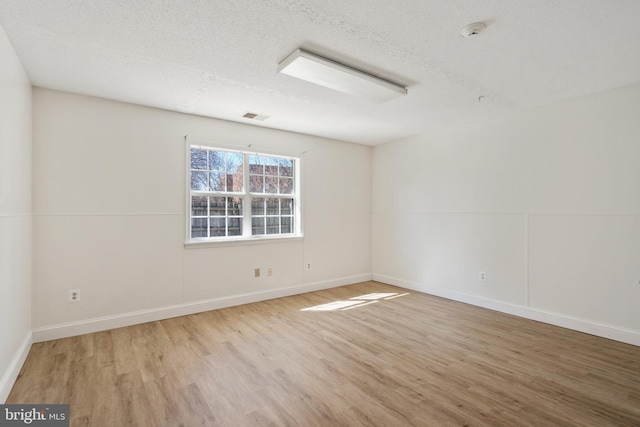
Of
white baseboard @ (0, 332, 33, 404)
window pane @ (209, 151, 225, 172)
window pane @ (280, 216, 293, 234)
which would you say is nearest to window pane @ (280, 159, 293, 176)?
window pane @ (280, 216, 293, 234)

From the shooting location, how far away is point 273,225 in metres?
4.79

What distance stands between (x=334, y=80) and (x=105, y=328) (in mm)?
3485

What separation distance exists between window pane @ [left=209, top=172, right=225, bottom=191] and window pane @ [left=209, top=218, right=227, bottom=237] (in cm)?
42

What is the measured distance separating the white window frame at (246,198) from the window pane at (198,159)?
63 millimetres

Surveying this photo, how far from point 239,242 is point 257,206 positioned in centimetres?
61

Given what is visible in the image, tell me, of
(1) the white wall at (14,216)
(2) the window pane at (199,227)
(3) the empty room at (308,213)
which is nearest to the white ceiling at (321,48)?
(3) the empty room at (308,213)

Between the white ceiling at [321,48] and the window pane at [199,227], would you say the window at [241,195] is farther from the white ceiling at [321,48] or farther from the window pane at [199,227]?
the white ceiling at [321,48]

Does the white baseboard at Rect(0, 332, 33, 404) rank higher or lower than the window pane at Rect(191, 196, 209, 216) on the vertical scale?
lower

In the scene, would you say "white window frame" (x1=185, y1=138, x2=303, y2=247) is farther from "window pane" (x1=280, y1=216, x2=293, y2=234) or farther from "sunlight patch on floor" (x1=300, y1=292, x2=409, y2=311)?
"sunlight patch on floor" (x1=300, y1=292, x2=409, y2=311)

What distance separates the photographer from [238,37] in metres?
2.27

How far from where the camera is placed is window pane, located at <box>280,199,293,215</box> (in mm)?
4875

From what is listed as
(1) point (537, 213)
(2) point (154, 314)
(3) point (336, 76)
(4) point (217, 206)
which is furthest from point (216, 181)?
(1) point (537, 213)

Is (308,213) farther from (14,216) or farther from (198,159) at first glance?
(14,216)

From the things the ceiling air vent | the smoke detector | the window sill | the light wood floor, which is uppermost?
the ceiling air vent
